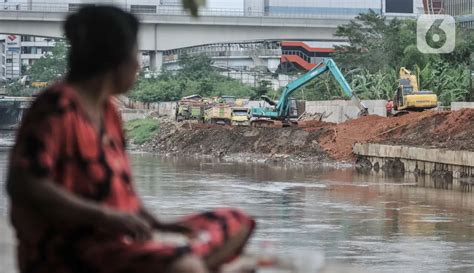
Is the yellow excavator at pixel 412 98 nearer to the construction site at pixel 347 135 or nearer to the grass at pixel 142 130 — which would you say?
the construction site at pixel 347 135

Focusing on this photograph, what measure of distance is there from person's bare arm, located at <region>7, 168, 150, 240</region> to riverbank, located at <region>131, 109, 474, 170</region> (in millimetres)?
37608

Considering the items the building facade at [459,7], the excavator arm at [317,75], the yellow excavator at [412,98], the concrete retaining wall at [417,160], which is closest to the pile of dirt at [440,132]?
the concrete retaining wall at [417,160]

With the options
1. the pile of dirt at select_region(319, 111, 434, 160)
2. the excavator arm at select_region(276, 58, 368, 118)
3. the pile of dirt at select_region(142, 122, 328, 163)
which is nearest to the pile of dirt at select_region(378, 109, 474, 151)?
the pile of dirt at select_region(319, 111, 434, 160)

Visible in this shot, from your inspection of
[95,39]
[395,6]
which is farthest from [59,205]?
[395,6]

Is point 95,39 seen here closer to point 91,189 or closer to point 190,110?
point 91,189

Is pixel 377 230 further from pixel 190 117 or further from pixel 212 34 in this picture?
pixel 212 34

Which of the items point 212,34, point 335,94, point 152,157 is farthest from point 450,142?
point 212,34

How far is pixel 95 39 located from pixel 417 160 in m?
39.5

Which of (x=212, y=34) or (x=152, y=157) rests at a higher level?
(x=212, y=34)

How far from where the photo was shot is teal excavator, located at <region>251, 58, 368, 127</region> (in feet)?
185

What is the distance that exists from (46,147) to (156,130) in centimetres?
7387

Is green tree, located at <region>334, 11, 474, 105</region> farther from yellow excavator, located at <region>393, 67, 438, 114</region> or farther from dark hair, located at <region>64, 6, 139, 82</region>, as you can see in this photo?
dark hair, located at <region>64, 6, 139, 82</region>

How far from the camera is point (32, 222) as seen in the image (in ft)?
12.8

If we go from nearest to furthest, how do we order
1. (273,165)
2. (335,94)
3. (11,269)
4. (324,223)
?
(11,269)
(324,223)
(273,165)
(335,94)
